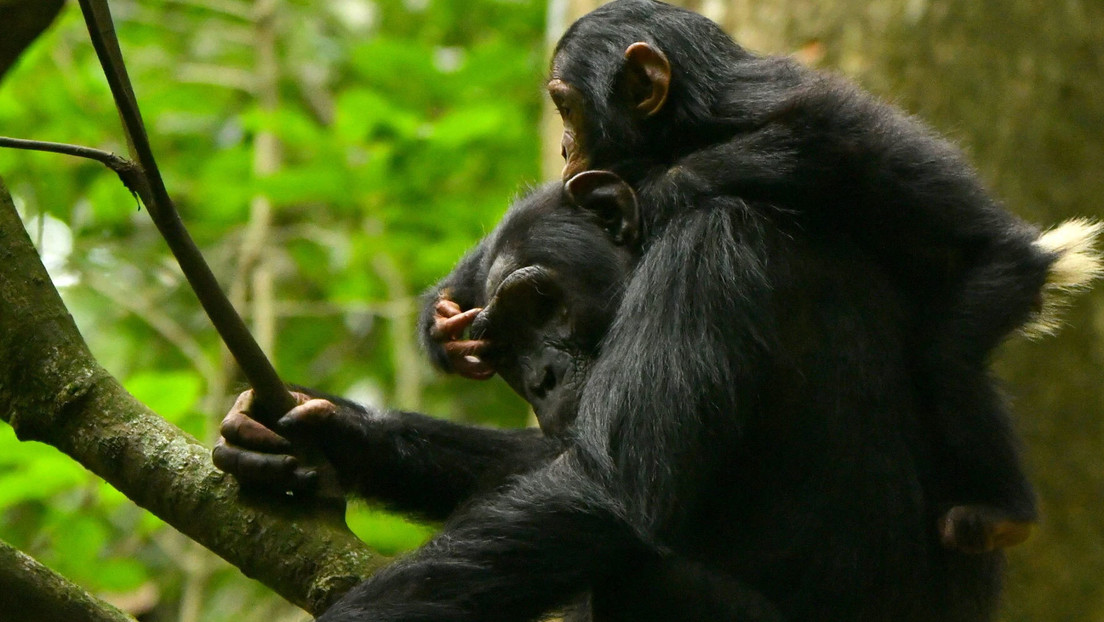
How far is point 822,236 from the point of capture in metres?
3.16

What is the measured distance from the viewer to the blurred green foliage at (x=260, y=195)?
575cm

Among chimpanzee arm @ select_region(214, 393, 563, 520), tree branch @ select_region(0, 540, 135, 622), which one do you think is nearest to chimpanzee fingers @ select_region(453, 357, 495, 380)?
chimpanzee arm @ select_region(214, 393, 563, 520)

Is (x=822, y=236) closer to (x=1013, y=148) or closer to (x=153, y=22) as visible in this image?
(x=1013, y=148)

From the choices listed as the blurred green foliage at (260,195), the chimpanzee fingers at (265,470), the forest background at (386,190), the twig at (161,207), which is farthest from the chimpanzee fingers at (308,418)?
the forest background at (386,190)

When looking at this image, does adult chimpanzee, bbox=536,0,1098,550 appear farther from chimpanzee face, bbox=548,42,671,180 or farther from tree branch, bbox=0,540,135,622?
tree branch, bbox=0,540,135,622

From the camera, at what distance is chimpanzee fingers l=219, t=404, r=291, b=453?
311 cm

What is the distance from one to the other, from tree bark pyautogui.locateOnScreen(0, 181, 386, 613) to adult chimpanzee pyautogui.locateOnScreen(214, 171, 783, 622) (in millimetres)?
104

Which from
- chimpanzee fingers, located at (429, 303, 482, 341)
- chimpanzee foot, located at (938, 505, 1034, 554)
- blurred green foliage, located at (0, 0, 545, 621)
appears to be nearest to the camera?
chimpanzee foot, located at (938, 505, 1034, 554)

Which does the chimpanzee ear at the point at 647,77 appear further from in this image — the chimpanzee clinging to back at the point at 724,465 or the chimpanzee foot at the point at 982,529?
the chimpanzee foot at the point at 982,529

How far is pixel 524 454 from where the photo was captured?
3895 millimetres

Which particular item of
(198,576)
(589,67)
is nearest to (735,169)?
(589,67)

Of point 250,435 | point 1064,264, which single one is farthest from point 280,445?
point 1064,264

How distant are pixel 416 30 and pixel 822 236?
266 inches

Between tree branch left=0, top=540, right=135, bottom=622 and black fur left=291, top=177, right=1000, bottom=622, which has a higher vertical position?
black fur left=291, top=177, right=1000, bottom=622
